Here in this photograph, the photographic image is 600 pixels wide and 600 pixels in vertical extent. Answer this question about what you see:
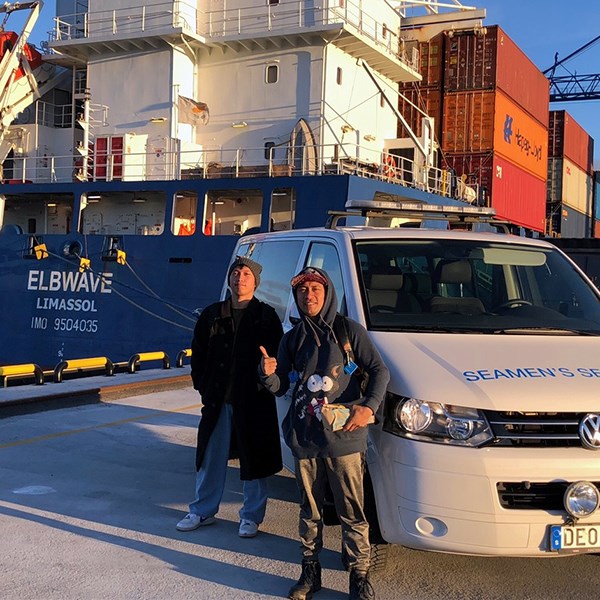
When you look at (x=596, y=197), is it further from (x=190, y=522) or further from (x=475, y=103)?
(x=190, y=522)

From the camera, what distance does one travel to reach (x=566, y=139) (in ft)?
114

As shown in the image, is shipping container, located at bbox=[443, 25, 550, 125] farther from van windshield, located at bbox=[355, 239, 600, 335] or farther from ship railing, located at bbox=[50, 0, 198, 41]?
van windshield, located at bbox=[355, 239, 600, 335]

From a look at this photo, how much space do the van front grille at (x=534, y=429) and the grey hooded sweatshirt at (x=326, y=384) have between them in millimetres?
535

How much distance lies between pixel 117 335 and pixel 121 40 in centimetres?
755

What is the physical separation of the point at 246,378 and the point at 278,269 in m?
1.44

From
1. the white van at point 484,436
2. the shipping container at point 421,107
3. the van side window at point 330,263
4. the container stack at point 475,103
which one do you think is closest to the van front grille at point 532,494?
the white van at point 484,436

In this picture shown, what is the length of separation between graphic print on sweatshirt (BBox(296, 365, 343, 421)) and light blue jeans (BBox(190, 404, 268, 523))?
1.13 meters

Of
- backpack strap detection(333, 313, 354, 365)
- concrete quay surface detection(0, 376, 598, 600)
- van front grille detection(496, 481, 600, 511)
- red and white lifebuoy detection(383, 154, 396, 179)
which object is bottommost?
concrete quay surface detection(0, 376, 598, 600)

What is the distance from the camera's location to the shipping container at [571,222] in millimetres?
33656

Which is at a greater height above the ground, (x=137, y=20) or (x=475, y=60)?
(x=475, y=60)

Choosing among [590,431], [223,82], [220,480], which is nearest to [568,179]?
[223,82]

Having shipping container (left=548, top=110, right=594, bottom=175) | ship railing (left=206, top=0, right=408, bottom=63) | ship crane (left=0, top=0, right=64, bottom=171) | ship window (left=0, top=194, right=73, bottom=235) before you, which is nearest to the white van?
ship railing (left=206, top=0, right=408, bottom=63)

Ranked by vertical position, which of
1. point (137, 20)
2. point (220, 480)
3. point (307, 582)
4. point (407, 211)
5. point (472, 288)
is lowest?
point (307, 582)

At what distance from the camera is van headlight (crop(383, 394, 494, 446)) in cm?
335
